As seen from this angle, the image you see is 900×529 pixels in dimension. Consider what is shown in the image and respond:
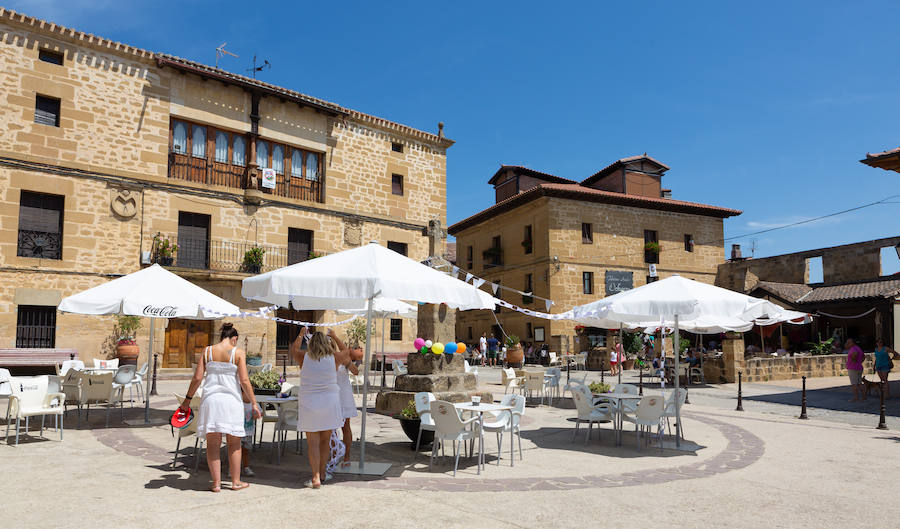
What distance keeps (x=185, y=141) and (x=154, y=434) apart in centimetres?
1351

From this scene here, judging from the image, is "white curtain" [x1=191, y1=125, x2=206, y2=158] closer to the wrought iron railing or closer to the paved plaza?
the wrought iron railing

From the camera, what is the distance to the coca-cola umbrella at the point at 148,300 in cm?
838

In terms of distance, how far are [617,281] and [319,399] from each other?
25.9 meters

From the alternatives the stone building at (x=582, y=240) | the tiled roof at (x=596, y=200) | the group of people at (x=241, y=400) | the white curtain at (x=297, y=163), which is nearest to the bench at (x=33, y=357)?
the white curtain at (x=297, y=163)

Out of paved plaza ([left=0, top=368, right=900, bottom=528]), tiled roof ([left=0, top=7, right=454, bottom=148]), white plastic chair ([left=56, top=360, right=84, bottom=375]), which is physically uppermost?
tiled roof ([left=0, top=7, right=454, bottom=148])

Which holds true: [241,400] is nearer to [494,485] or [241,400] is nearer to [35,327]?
[494,485]

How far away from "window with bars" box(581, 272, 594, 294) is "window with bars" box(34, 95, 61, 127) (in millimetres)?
22155

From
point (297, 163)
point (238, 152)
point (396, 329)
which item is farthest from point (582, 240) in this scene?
point (238, 152)

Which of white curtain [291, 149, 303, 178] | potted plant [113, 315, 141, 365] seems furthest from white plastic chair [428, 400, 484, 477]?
white curtain [291, 149, 303, 178]

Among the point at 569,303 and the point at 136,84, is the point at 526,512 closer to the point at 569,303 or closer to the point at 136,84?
the point at 136,84

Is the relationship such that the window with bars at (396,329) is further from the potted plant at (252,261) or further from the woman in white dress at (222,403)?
the woman in white dress at (222,403)

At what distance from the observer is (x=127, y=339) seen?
1669 centimetres

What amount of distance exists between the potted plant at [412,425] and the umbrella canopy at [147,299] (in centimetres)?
355

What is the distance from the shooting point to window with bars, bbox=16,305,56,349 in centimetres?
1594
